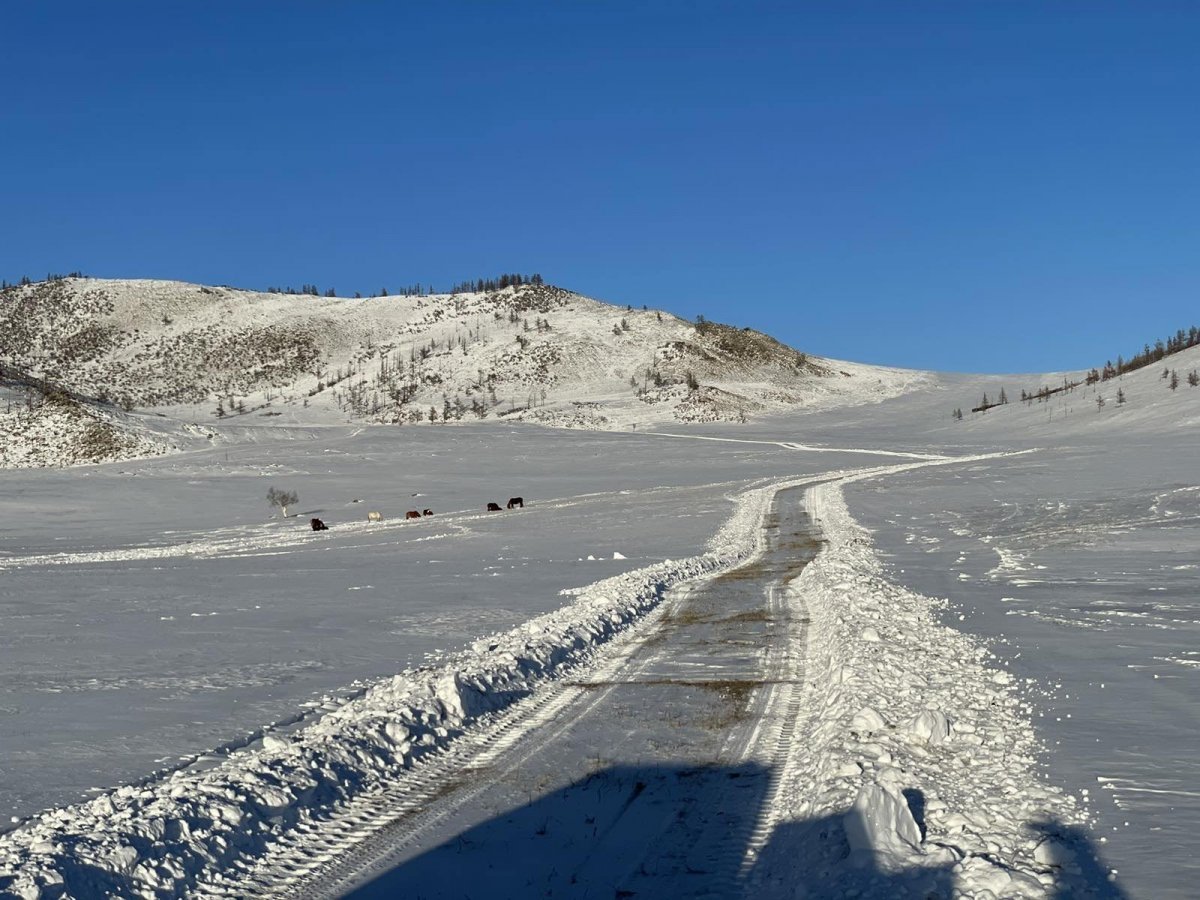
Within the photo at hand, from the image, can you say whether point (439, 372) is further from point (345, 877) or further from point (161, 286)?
point (345, 877)

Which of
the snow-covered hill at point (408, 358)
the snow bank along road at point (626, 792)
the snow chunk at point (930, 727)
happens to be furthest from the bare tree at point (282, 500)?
the snow-covered hill at point (408, 358)

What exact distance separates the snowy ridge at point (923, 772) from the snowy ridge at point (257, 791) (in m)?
3.16

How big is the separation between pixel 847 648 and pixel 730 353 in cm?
13487

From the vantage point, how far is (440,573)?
23.6 metres

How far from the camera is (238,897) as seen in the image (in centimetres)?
602

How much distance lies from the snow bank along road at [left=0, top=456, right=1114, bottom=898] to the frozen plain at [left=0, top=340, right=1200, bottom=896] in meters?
0.62

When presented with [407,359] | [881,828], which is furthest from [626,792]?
[407,359]

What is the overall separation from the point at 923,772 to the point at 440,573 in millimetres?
17100

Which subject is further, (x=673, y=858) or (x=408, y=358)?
(x=408, y=358)

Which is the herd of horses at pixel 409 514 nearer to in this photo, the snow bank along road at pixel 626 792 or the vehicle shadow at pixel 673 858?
the snow bank along road at pixel 626 792

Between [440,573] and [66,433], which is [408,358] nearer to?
[66,433]

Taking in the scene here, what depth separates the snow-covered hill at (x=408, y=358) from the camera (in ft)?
389

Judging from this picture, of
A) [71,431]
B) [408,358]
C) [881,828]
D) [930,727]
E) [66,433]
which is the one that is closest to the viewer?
[881,828]

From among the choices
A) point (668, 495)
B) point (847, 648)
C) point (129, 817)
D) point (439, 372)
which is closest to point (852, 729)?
point (847, 648)
